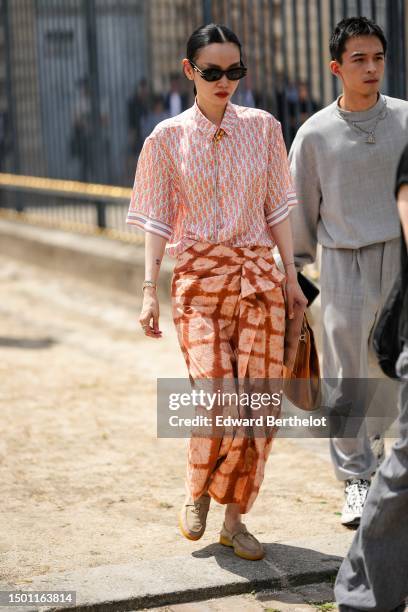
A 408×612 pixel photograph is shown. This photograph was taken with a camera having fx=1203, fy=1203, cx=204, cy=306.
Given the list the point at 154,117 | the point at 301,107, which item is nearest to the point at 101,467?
the point at 301,107

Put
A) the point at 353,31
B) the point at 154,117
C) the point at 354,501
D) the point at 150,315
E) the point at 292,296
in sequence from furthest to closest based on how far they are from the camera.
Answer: the point at 154,117, the point at 354,501, the point at 353,31, the point at 292,296, the point at 150,315

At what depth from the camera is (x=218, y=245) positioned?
418 cm

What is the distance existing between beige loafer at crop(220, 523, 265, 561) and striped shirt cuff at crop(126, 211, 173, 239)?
1.08 meters

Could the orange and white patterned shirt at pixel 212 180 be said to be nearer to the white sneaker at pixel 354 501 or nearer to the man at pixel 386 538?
the man at pixel 386 538

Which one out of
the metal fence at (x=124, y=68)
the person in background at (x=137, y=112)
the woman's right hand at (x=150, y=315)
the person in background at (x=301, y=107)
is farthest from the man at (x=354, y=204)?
the person in background at (x=137, y=112)

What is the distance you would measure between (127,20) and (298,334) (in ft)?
24.4

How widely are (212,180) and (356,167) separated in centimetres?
71

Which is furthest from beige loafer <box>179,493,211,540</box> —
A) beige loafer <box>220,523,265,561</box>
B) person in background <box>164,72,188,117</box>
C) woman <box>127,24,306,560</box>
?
person in background <box>164,72,188,117</box>

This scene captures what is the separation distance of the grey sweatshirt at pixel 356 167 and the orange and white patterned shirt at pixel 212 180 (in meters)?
0.40

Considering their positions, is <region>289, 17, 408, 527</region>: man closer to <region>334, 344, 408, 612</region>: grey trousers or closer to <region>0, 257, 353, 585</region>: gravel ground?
<region>0, 257, 353, 585</region>: gravel ground

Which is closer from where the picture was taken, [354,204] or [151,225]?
[151,225]

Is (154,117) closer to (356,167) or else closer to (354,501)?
(356,167)

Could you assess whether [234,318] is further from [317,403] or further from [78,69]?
[78,69]

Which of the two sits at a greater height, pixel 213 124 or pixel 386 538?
pixel 213 124
